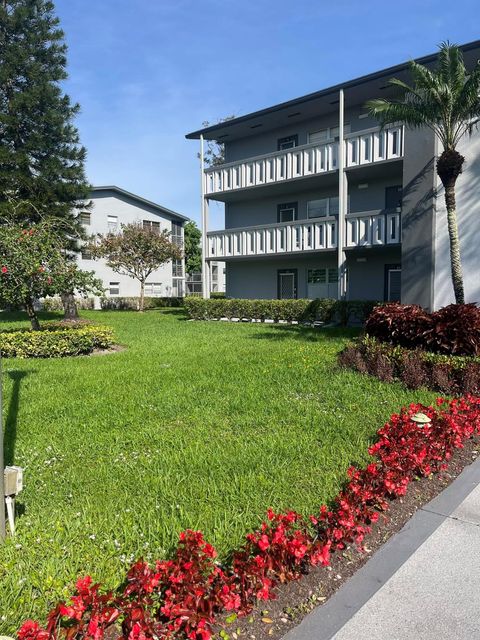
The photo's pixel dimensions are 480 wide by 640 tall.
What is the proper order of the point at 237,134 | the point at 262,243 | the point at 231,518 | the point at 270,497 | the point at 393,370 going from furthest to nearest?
the point at 237,134, the point at 262,243, the point at 393,370, the point at 270,497, the point at 231,518

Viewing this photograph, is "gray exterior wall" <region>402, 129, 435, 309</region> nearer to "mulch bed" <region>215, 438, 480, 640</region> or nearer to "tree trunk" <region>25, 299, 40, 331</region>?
"mulch bed" <region>215, 438, 480, 640</region>

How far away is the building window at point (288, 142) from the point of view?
21038mm

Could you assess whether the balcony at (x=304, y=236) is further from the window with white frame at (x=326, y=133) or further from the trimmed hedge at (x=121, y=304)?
the trimmed hedge at (x=121, y=304)

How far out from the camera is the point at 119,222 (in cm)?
3800

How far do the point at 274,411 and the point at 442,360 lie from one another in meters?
3.08

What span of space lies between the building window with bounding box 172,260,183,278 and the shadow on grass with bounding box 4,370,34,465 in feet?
110

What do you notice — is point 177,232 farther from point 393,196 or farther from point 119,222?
point 393,196

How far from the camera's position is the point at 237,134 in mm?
22594

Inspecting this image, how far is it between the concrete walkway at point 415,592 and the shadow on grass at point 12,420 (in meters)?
3.44

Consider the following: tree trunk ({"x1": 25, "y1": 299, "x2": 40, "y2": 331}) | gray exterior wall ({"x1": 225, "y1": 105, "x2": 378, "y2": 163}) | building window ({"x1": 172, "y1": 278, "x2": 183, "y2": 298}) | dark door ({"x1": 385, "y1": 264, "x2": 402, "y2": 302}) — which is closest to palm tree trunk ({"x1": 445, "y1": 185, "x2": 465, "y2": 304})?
dark door ({"x1": 385, "y1": 264, "x2": 402, "y2": 302})

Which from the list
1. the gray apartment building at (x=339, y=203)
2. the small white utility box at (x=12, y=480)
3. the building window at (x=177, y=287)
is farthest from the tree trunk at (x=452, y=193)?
the building window at (x=177, y=287)

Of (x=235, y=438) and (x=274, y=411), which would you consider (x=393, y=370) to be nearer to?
(x=274, y=411)

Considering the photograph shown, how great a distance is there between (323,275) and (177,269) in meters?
24.2

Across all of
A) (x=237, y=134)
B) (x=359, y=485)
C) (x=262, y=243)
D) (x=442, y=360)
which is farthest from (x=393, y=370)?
(x=237, y=134)
